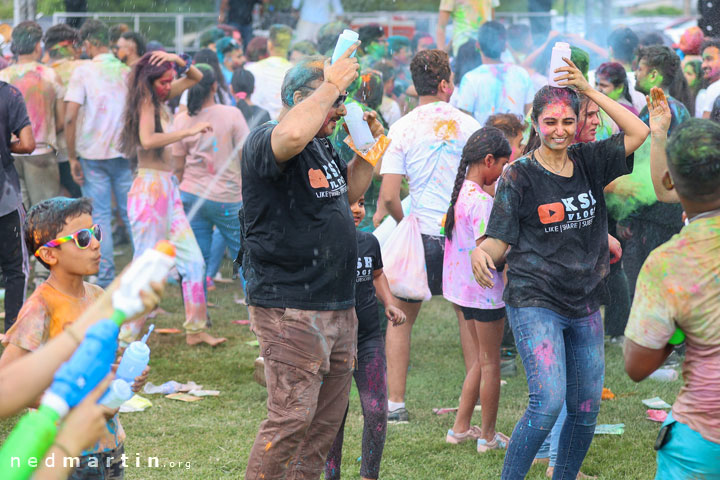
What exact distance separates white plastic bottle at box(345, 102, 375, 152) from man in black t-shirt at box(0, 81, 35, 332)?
10.6 ft

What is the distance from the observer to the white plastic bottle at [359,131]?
4051mm

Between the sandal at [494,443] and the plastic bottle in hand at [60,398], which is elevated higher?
the plastic bottle in hand at [60,398]

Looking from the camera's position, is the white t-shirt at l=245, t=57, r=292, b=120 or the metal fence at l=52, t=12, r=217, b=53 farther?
the metal fence at l=52, t=12, r=217, b=53

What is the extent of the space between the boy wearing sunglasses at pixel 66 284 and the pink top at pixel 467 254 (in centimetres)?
234

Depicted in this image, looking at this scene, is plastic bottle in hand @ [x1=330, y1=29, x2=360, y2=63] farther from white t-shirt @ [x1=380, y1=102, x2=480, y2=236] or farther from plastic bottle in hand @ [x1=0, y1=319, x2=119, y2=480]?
white t-shirt @ [x1=380, y1=102, x2=480, y2=236]

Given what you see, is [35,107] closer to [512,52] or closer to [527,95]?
[527,95]

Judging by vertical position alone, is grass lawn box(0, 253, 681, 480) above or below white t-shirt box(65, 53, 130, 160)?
below

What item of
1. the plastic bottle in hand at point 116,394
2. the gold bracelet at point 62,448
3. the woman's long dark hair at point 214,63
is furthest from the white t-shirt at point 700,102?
the gold bracelet at point 62,448

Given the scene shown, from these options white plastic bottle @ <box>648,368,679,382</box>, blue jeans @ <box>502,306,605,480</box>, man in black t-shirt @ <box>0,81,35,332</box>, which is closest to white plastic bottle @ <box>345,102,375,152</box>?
blue jeans @ <box>502,306,605,480</box>

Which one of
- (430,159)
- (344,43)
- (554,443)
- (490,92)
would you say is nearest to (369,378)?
(554,443)

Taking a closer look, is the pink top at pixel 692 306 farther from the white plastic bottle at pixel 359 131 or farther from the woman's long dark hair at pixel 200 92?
the woman's long dark hair at pixel 200 92

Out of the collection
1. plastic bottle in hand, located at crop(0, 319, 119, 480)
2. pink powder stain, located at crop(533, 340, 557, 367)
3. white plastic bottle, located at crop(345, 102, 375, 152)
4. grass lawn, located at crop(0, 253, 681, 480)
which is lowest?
grass lawn, located at crop(0, 253, 681, 480)

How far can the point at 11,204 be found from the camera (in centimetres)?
618

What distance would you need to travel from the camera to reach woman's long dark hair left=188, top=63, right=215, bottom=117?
750 centimetres
